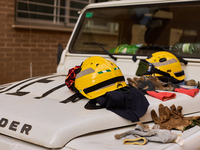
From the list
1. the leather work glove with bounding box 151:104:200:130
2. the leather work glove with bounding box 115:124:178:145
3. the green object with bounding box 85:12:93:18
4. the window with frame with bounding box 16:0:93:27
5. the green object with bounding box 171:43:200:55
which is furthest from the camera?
the window with frame with bounding box 16:0:93:27

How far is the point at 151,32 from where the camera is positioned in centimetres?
398

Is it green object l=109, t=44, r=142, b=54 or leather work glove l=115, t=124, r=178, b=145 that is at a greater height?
green object l=109, t=44, r=142, b=54

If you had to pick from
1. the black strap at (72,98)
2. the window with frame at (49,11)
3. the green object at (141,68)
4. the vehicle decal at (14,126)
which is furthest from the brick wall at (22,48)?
the vehicle decal at (14,126)

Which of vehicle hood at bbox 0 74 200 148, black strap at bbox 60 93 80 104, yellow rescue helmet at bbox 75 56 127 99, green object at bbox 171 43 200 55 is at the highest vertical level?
green object at bbox 171 43 200 55

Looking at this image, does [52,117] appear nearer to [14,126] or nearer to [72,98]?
[14,126]

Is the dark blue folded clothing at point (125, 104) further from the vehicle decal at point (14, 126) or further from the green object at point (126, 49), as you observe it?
the green object at point (126, 49)

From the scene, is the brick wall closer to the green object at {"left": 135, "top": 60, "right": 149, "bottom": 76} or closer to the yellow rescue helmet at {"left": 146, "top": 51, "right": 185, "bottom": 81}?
the green object at {"left": 135, "top": 60, "right": 149, "bottom": 76}

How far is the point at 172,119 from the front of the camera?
99.7 inches

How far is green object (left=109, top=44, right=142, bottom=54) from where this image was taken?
3737mm

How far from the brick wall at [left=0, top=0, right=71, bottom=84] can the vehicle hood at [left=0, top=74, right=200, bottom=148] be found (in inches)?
148

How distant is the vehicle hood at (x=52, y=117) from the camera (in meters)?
2.11

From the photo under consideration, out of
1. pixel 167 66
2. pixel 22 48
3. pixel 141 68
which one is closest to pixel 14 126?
pixel 141 68

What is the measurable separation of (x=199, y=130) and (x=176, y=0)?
1834mm

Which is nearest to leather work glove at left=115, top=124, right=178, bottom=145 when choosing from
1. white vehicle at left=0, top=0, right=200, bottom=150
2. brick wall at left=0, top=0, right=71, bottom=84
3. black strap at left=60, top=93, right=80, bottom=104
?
white vehicle at left=0, top=0, right=200, bottom=150
